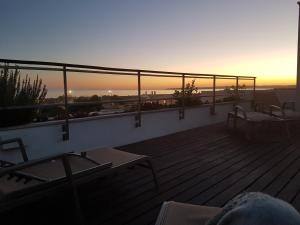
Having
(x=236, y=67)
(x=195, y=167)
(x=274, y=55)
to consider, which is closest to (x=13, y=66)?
(x=195, y=167)

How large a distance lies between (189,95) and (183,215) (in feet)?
17.3

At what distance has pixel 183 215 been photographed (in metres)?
1.35

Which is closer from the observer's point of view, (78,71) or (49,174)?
(49,174)

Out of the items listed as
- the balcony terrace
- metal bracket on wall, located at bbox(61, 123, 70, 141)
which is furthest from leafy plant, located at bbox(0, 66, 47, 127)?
metal bracket on wall, located at bbox(61, 123, 70, 141)

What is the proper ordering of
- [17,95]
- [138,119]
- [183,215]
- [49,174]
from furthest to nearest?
[138,119] → [17,95] → [49,174] → [183,215]

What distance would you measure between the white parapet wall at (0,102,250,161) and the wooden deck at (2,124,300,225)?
1.12 feet

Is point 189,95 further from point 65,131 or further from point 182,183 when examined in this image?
point 182,183

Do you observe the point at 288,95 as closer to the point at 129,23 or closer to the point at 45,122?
the point at 129,23

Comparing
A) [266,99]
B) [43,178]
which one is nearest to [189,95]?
[266,99]

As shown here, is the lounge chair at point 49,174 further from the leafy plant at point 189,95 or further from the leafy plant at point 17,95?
the leafy plant at point 189,95

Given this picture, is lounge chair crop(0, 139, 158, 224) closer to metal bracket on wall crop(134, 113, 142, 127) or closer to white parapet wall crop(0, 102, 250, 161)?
white parapet wall crop(0, 102, 250, 161)

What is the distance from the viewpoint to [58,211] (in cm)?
225

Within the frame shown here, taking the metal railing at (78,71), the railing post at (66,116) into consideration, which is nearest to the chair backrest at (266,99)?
the metal railing at (78,71)

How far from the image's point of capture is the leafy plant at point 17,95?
326 cm
